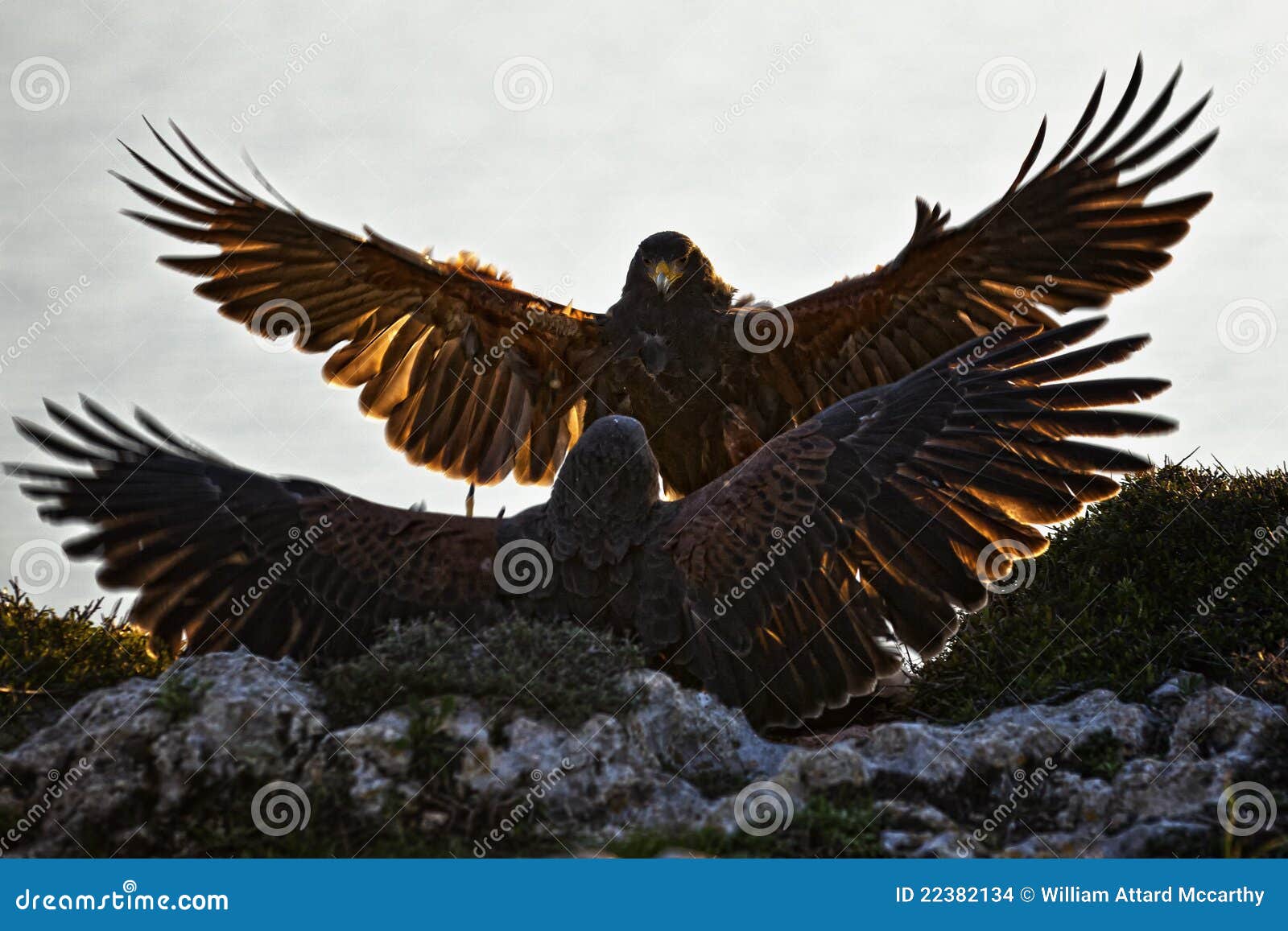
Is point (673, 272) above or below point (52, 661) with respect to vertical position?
above

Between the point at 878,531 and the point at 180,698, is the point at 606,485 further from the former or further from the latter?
the point at 180,698

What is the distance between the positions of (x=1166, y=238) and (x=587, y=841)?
276 inches

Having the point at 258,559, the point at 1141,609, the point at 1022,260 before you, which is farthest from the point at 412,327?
the point at 1141,609

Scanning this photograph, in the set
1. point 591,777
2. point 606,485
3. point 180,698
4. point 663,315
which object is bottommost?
point 591,777

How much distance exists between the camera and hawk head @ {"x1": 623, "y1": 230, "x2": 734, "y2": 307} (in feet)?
33.0

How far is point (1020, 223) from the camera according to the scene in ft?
32.6

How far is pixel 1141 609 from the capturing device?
748cm

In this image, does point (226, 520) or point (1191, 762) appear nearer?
point (1191, 762)

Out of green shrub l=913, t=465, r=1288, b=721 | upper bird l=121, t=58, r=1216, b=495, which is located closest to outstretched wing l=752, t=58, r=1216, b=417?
upper bird l=121, t=58, r=1216, b=495

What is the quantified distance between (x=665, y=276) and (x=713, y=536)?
3365 millimetres

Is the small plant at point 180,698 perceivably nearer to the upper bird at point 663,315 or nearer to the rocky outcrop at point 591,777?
the rocky outcrop at point 591,777

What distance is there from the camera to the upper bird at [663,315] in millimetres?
9852
